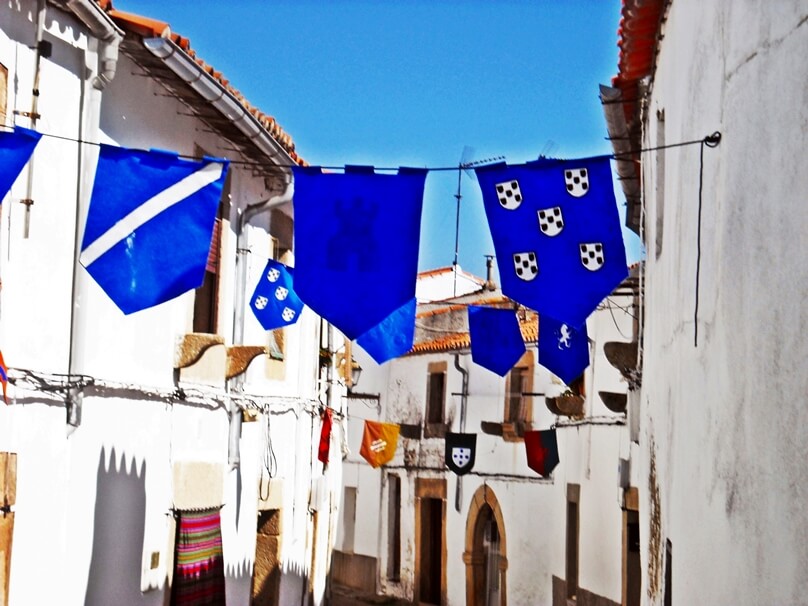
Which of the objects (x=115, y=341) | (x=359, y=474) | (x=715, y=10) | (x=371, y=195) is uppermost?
(x=715, y=10)

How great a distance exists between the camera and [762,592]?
202 inches

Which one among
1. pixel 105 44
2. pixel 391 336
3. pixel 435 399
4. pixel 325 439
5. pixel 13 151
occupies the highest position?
pixel 105 44

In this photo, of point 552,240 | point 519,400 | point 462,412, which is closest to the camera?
point 552,240

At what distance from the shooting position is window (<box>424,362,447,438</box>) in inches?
1305

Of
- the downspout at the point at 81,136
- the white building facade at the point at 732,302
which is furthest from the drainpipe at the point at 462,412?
the white building facade at the point at 732,302

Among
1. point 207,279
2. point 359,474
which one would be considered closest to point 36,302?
point 207,279

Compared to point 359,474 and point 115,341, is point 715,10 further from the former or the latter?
point 359,474

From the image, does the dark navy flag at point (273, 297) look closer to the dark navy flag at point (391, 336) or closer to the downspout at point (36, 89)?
the dark navy flag at point (391, 336)

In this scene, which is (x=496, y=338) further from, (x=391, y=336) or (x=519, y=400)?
(x=519, y=400)

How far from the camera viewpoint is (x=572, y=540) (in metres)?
25.5

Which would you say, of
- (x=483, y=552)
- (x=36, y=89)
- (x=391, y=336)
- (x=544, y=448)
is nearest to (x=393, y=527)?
(x=483, y=552)

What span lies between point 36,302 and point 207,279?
172 inches

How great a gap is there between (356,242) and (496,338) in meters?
8.02

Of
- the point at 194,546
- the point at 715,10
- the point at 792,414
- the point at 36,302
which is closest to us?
the point at 792,414
